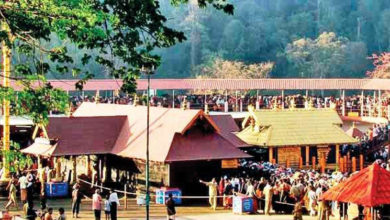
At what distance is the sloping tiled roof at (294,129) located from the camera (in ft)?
116

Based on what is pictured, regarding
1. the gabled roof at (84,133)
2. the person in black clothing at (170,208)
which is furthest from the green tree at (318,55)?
the person in black clothing at (170,208)

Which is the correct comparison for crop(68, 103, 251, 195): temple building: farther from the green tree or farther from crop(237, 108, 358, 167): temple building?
the green tree

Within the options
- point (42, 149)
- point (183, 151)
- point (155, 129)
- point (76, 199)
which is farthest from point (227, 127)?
point (76, 199)

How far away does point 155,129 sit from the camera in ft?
96.6

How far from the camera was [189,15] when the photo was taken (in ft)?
282

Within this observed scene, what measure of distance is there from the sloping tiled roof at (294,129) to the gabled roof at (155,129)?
606 cm

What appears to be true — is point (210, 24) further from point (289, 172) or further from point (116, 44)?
point (116, 44)

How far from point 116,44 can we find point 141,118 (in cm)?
1729

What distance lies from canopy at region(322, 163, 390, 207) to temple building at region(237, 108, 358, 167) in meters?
15.4

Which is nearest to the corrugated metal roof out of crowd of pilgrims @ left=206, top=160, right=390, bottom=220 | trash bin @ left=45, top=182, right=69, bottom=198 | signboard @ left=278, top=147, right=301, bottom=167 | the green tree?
signboard @ left=278, top=147, right=301, bottom=167

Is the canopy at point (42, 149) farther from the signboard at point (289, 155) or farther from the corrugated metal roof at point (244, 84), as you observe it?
the corrugated metal roof at point (244, 84)

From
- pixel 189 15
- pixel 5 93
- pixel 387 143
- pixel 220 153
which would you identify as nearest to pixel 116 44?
pixel 5 93

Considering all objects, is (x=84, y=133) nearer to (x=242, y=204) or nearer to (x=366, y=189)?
(x=242, y=204)

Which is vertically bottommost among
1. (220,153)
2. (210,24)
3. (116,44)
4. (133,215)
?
(133,215)
